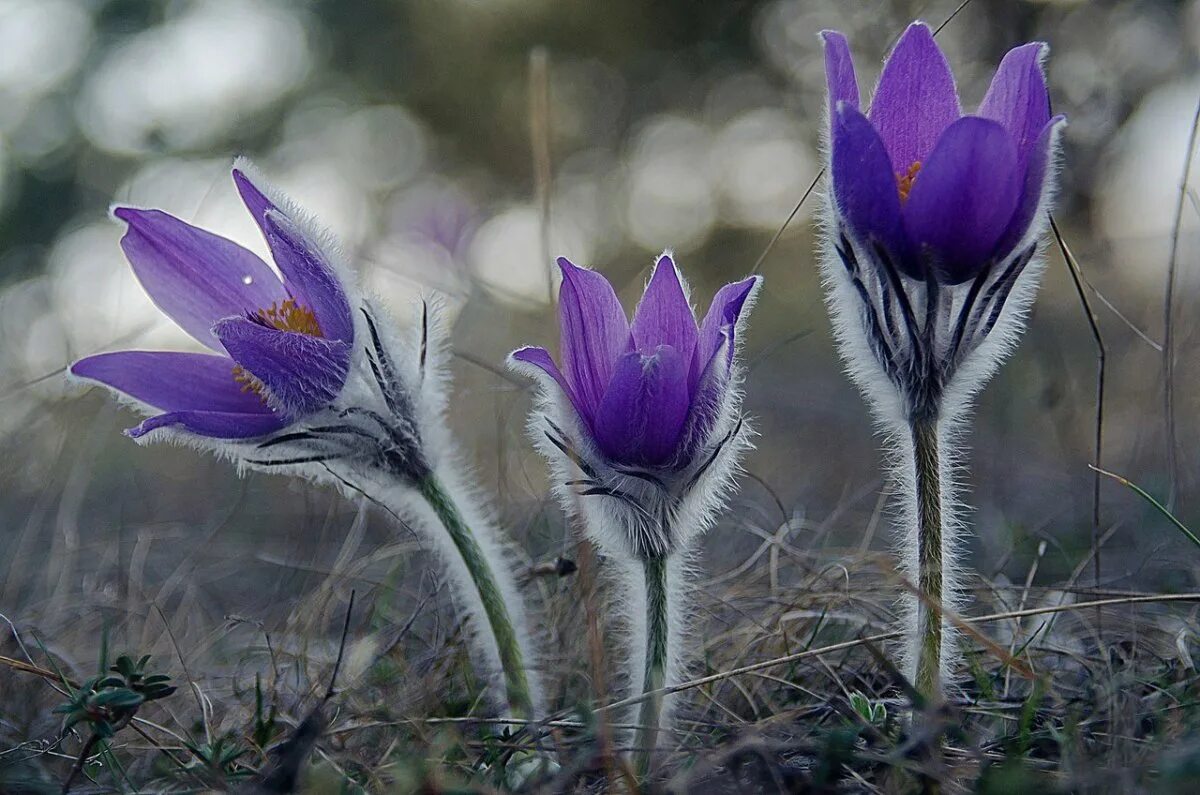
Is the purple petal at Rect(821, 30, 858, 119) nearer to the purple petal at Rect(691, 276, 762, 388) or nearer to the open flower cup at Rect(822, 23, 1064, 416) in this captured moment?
the open flower cup at Rect(822, 23, 1064, 416)

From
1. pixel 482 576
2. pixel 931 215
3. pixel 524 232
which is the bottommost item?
pixel 482 576

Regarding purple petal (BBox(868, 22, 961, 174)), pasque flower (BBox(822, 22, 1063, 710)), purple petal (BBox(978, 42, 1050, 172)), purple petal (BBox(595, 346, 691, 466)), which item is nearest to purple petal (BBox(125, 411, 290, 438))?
purple petal (BBox(595, 346, 691, 466))

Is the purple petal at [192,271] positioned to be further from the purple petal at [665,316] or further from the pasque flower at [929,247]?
the pasque flower at [929,247]

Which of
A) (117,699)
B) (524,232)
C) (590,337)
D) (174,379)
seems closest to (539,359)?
(590,337)

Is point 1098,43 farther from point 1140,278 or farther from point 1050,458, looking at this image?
point 1050,458

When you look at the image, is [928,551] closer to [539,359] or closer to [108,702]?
[539,359]

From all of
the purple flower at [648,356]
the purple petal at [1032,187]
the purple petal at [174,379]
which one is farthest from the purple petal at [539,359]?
the purple petal at [1032,187]
